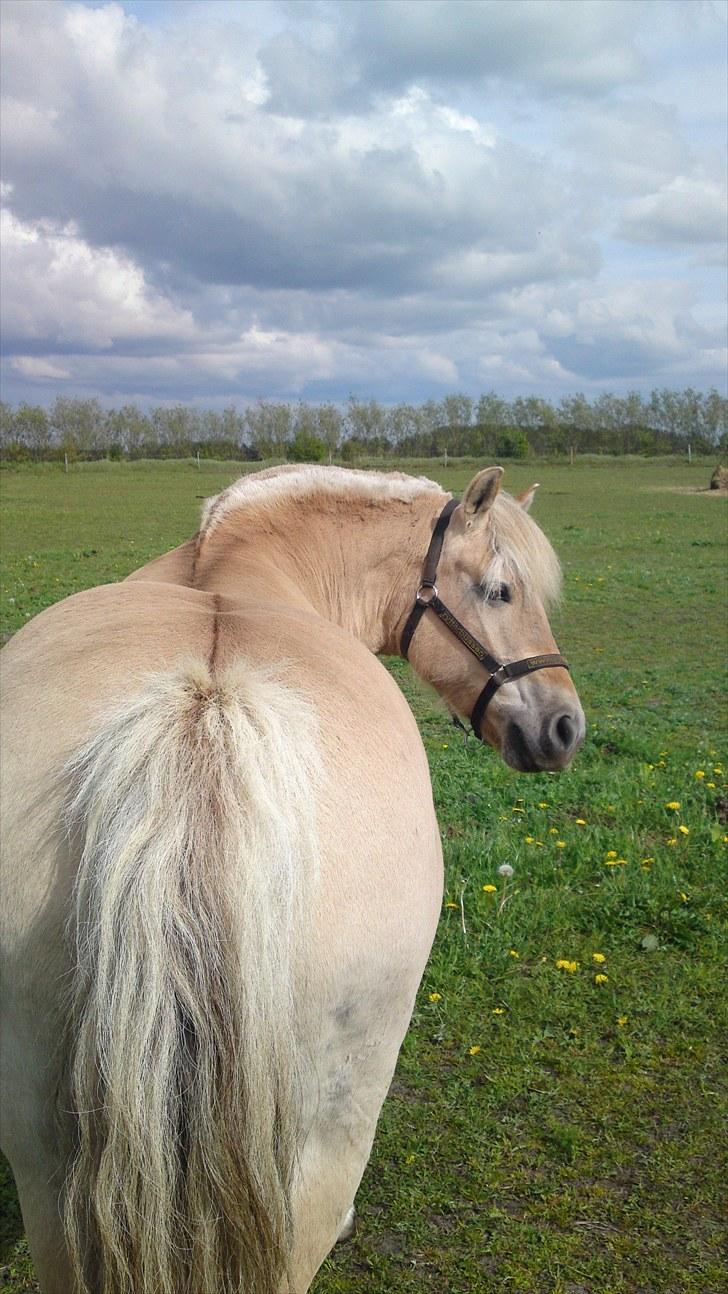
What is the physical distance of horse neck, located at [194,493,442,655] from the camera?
3467 millimetres

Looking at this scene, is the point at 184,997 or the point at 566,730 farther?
the point at 566,730

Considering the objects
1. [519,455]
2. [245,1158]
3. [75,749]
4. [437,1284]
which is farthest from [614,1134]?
[519,455]

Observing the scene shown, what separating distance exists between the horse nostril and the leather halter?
0.69 feet

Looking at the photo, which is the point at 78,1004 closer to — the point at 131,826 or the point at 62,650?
the point at 131,826

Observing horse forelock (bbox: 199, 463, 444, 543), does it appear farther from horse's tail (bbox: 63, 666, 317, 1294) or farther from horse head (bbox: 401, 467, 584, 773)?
horse's tail (bbox: 63, 666, 317, 1294)

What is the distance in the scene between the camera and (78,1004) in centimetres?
154

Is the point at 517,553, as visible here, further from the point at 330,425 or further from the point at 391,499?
the point at 330,425

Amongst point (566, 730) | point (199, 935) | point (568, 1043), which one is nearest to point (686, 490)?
point (568, 1043)

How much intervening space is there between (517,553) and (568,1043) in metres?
Answer: 2.16

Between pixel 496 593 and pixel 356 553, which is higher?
pixel 356 553

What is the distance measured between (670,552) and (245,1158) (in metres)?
19.7

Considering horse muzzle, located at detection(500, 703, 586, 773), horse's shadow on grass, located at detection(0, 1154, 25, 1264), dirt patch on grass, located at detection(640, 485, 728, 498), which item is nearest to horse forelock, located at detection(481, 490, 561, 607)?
horse muzzle, located at detection(500, 703, 586, 773)

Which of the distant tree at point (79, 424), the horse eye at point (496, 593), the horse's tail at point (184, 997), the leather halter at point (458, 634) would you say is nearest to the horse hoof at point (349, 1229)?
the horse's tail at point (184, 997)

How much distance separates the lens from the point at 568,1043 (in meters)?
3.79
